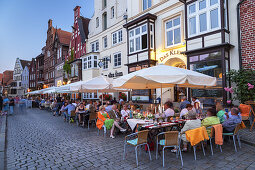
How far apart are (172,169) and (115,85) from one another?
404 cm

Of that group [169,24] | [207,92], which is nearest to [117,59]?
[169,24]

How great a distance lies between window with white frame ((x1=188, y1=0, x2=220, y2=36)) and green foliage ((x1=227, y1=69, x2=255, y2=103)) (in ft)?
9.92

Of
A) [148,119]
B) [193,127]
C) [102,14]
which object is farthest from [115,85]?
[102,14]

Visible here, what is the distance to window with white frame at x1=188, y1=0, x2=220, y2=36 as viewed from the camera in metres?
9.81

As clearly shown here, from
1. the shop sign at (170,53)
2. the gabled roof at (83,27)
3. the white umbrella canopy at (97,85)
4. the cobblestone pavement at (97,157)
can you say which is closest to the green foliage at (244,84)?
the cobblestone pavement at (97,157)

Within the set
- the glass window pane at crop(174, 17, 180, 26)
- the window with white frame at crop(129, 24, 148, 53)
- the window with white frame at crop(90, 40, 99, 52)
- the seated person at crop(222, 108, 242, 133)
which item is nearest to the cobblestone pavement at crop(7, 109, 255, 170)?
the seated person at crop(222, 108, 242, 133)

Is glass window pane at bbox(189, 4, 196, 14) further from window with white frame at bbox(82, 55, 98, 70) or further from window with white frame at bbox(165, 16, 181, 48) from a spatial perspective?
window with white frame at bbox(82, 55, 98, 70)

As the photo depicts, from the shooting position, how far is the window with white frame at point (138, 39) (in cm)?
1443

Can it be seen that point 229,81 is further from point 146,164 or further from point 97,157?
point 97,157

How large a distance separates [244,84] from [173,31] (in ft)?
22.2

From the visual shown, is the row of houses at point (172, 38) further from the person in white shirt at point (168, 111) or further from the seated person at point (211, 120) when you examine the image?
the seated person at point (211, 120)

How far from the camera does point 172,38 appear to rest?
13.2 m

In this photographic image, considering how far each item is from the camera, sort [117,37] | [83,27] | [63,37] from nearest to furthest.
Result: [117,37], [83,27], [63,37]

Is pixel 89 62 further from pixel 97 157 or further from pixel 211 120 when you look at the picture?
pixel 211 120
